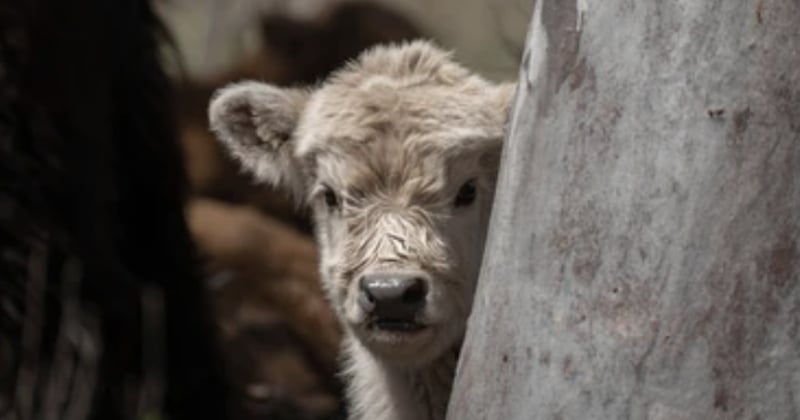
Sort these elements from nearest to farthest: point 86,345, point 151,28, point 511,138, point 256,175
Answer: point 511,138, point 256,175, point 86,345, point 151,28

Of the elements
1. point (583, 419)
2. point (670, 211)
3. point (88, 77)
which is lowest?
point (583, 419)

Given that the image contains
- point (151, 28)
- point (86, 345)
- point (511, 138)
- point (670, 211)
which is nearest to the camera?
point (670, 211)

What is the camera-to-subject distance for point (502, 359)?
627 centimetres

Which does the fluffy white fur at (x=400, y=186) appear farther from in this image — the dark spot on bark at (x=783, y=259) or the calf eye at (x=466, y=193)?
the dark spot on bark at (x=783, y=259)

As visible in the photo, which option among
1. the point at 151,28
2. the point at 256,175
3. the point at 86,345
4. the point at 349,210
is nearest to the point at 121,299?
the point at 86,345

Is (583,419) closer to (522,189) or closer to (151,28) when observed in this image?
(522,189)

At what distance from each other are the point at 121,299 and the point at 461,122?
338cm

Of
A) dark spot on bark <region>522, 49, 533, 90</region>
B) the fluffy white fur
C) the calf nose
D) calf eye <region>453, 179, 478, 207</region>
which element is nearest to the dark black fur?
the fluffy white fur

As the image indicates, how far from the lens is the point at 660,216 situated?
19.5 feet

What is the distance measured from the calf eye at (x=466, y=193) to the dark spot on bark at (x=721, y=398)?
2098 mm

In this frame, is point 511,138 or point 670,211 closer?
point 670,211

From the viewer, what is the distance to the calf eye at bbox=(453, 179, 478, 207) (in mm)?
7926

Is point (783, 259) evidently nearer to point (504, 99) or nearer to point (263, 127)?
point (504, 99)

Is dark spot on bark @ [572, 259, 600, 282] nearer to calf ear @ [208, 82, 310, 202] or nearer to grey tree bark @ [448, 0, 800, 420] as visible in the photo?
grey tree bark @ [448, 0, 800, 420]
